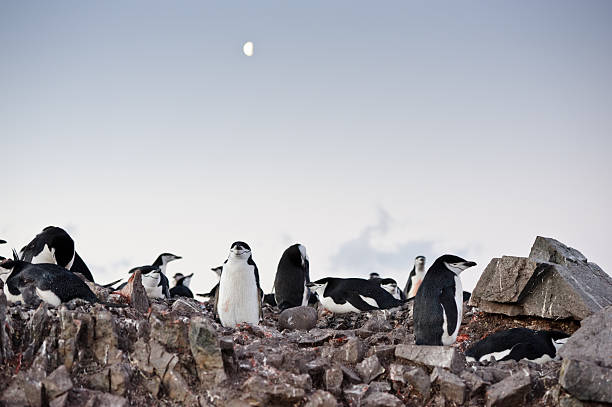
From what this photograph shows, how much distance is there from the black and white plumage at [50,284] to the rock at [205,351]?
208 cm

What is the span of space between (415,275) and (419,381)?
498 inches

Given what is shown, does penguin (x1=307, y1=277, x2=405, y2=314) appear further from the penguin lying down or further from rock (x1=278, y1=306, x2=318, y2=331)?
the penguin lying down

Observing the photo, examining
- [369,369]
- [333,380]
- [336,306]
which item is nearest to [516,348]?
[369,369]

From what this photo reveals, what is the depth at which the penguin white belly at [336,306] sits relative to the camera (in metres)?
11.3

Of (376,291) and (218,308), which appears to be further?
(376,291)

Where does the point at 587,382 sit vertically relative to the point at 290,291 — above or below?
below

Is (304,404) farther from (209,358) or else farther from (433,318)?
(433,318)

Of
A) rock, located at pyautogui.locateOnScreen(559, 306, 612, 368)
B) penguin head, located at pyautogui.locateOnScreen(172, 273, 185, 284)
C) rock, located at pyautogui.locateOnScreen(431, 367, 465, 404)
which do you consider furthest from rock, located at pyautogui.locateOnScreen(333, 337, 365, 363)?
penguin head, located at pyautogui.locateOnScreen(172, 273, 185, 284)

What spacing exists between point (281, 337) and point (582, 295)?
175 inches

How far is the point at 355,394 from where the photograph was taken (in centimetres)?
590

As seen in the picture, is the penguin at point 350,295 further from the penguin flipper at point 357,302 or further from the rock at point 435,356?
the rock at point 435,356

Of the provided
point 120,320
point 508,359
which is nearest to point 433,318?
point 508,359

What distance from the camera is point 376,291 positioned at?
1162 cm

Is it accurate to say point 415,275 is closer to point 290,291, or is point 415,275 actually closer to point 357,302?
point 357,302
